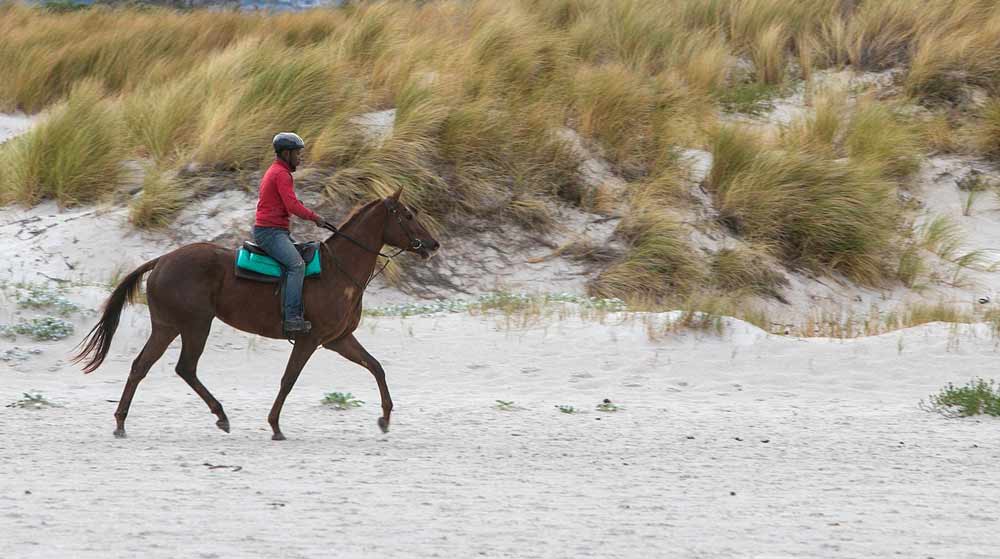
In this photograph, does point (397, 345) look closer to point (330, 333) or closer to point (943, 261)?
point (330, 333)

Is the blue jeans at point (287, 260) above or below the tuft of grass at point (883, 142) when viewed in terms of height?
below

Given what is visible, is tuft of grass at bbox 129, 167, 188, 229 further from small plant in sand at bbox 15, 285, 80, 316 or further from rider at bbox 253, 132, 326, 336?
rider at bbox 253, 132, 326, 336

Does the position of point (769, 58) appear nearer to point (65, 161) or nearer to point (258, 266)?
point (65, 161)

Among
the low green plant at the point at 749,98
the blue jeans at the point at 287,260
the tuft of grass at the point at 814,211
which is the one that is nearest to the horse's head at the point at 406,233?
the blue jeans at the point at 287,260

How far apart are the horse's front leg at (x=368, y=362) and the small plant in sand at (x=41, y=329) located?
12.2 feet

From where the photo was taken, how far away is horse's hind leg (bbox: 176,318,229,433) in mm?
8195

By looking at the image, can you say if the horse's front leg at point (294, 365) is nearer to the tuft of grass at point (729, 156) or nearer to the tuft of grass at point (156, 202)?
the tuft of grass at point (156, 202)

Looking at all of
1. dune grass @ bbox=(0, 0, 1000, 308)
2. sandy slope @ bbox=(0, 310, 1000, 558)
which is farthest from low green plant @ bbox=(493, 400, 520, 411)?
dune grass @ bbox=(0, 0, 1000, 308)

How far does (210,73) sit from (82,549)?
12.4 meters

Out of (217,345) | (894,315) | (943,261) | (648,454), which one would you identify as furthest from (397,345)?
(943,261)

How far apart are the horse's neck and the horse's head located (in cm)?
6

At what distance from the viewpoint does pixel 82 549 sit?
503 centimetres

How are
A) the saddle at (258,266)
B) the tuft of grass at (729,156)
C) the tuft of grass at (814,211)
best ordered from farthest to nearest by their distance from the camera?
the tuft of grass at (729,156) → the tuft of grass at (814,211) → the saddle at (258,266)

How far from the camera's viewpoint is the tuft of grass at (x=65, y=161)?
49.7 ft
